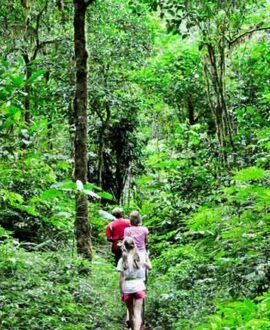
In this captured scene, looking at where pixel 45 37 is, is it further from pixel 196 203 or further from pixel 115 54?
pixel 196 203

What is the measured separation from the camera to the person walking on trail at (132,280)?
693 cm

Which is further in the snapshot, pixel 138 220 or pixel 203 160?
pixel 203 160

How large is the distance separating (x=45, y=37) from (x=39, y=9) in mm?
1063

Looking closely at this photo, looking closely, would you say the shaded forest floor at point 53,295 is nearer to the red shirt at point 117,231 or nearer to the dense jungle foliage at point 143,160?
the dense jungle foliage at point 143,160

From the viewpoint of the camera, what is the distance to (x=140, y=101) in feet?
64.8

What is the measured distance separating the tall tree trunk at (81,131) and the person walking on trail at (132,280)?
2.28 metres

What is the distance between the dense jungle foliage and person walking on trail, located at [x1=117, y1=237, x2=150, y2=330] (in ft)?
1.63

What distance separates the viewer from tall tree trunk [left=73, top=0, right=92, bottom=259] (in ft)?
30.1

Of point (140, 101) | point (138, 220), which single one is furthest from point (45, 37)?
point (138, 220)

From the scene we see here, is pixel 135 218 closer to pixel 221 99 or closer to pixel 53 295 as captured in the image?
pixel 53 295

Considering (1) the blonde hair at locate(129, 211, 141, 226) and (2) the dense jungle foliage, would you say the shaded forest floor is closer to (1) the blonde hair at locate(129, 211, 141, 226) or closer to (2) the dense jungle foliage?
(2) the dense jungle foliage

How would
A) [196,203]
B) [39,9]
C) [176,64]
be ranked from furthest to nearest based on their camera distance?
[176,64] < [39,9] < [196,203]

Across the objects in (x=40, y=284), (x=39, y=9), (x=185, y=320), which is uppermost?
(x=39, y=9)

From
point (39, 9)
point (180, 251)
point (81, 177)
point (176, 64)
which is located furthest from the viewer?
point (176, 64)
